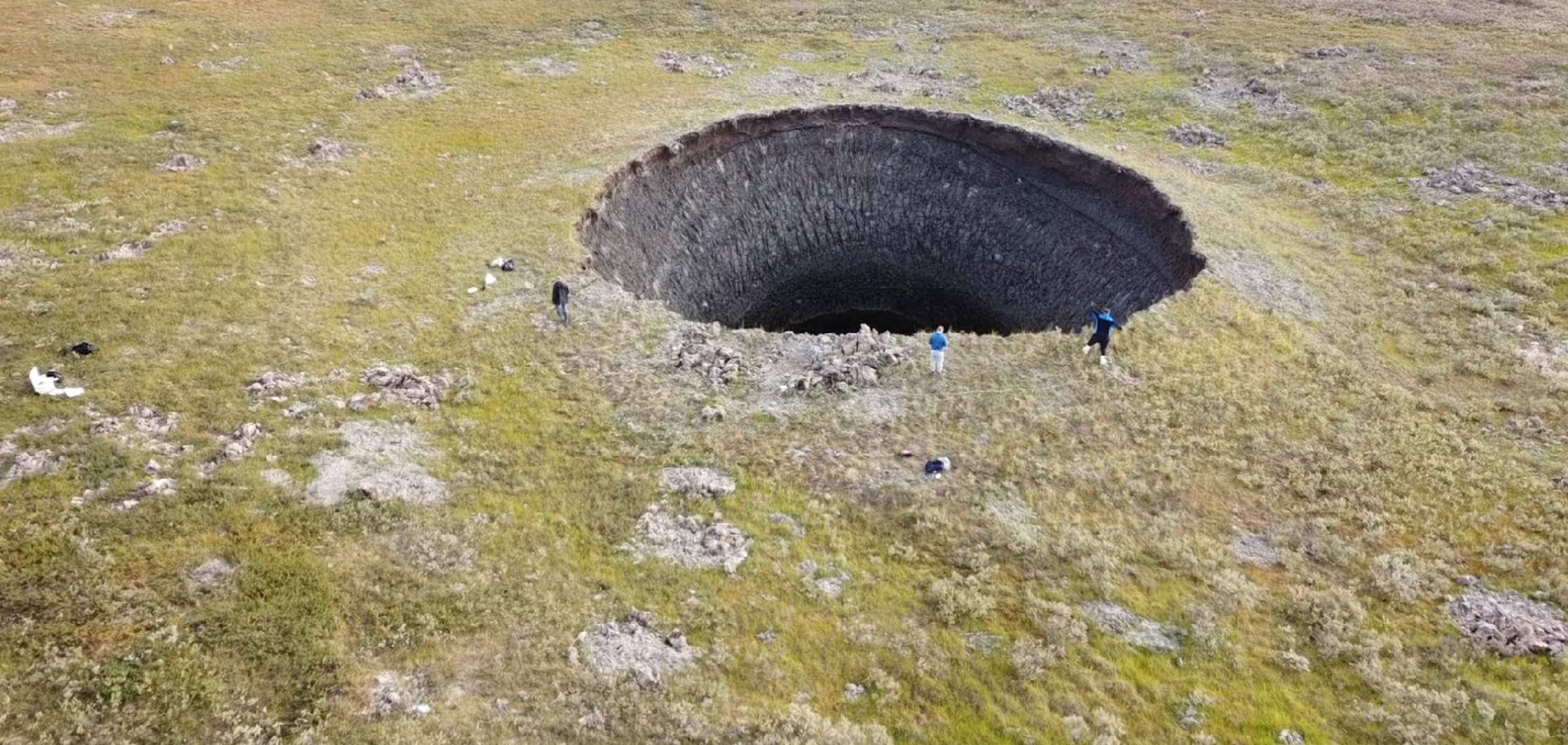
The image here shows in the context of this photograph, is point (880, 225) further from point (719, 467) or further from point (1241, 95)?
point (719, 467)

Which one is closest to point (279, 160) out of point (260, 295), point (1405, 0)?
point (260, 295)

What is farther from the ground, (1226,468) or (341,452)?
(1226,468)

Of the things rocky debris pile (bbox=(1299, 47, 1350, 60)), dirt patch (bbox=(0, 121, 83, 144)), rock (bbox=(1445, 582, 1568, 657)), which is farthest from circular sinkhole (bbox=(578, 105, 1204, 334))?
dirt patch (bbox=(0, 121, 83, 144))

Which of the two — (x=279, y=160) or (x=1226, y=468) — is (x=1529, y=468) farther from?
(x=279, y=160)

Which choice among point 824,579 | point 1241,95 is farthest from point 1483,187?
point 824,579

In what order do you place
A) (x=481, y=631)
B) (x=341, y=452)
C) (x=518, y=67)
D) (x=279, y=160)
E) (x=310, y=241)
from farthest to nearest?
(x=518, y=67) → (x=279, y=160) → (x=310, y=241) → (x=341, y=452) → (x=481, y=631)

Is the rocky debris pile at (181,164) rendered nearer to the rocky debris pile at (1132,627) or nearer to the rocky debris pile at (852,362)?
the rocky debris pile at (852,362)
